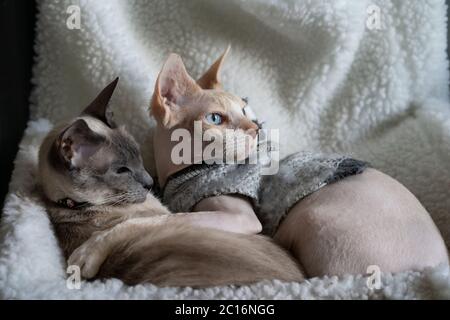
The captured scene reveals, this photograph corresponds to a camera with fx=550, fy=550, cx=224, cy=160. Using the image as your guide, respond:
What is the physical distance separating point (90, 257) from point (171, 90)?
45cm

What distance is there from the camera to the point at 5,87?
1267mm

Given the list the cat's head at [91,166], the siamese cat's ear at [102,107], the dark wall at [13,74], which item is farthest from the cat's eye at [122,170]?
the dark wall at [13,74]

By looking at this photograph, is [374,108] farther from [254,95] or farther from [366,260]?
[366,260]

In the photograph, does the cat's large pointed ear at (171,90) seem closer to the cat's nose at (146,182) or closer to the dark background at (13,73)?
the cat's nose at (146,182)

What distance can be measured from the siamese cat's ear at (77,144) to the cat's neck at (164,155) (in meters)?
0.21

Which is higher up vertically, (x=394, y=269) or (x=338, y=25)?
(x=338, y=25)

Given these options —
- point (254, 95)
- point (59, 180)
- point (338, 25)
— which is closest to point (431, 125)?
point (338, 25)

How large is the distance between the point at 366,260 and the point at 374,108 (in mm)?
587

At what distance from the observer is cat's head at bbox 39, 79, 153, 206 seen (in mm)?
1022

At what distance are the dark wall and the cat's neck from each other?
0.33 m

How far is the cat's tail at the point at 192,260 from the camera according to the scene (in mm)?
887

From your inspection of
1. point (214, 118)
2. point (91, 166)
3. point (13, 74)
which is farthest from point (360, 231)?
point (13, 74)
